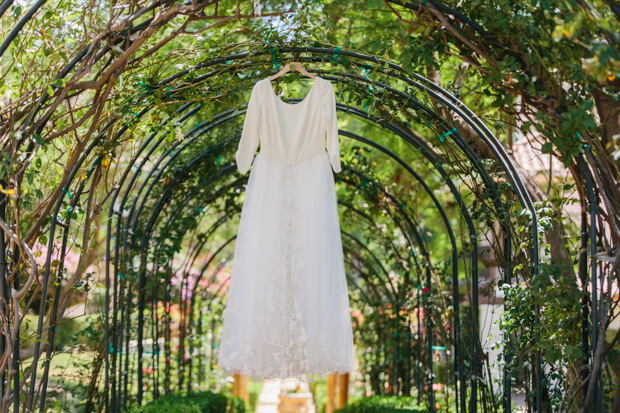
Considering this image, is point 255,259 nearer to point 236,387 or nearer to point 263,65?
point 263,65

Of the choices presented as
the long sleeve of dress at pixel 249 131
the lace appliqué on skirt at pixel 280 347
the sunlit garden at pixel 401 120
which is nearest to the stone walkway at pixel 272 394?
the sunlit garden at pixel 401 120

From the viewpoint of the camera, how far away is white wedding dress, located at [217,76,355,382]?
11.0ft

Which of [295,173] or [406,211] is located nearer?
[295,173]

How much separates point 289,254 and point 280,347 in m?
0.47

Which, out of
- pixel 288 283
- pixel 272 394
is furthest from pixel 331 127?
pixel 272 394

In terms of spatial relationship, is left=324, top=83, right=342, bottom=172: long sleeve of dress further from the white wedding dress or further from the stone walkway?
the stone walkway

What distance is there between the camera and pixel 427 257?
6.25 m

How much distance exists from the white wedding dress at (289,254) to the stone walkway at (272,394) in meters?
6.30

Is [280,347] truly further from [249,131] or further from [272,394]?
[272,394]

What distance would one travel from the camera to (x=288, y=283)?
345 centimetres

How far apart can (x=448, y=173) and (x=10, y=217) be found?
259 centimetres

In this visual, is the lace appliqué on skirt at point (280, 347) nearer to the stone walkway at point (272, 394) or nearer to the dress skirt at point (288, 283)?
the dress skirt at point (288, 283)

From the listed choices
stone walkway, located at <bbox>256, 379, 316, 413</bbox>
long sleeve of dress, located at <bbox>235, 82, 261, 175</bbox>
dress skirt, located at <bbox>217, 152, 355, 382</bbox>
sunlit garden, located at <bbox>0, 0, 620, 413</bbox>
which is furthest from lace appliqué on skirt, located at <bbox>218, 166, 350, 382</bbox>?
stone walkway, located at <bbox>256, 379, 316, 413</bbox>

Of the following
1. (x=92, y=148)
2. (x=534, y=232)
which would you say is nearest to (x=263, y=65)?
(x=92, y=148)
